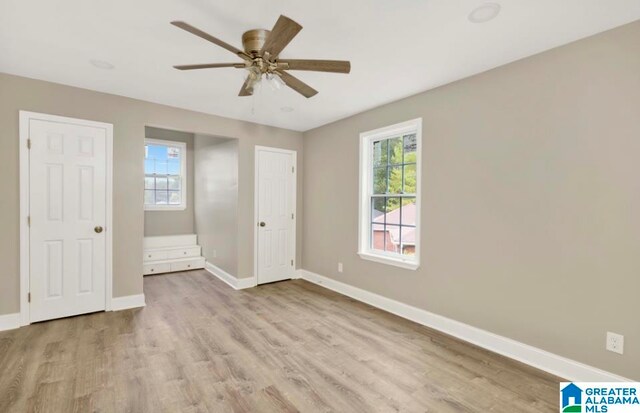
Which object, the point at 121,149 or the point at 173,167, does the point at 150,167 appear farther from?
the point at 121,149

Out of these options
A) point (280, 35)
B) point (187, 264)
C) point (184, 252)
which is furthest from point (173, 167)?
point (280, 35)

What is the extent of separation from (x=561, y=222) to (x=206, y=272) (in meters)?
5.25

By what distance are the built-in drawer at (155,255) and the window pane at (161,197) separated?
1.03 m

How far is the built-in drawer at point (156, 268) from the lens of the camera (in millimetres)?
5292

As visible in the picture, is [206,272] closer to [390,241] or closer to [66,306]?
[66,306]

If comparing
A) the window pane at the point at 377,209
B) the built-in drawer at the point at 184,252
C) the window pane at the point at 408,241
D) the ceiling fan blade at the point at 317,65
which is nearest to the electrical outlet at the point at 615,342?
the window pane at the point at 408,241

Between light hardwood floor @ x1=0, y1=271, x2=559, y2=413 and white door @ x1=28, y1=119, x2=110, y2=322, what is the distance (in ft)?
0.98

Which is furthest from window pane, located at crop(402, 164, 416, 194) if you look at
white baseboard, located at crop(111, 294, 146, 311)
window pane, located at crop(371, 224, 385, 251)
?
white baseboard, located at crop(111, 294, 146, 311)

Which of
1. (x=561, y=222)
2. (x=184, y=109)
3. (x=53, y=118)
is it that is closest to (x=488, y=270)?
(x=561, y=222)

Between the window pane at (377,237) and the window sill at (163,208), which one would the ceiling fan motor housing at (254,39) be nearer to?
the window pane at (377,237)

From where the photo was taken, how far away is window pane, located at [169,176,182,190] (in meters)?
6.12

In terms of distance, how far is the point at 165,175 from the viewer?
6.05 metres

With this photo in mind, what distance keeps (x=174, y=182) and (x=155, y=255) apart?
155 cm

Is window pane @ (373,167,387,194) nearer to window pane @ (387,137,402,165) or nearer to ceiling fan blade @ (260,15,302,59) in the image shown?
window pane @ (387,137,402,165)
